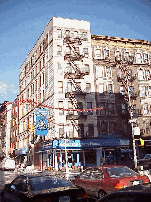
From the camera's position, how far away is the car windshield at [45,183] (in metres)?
6.96

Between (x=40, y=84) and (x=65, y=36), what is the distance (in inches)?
405

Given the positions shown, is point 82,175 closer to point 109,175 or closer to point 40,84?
point 109,175

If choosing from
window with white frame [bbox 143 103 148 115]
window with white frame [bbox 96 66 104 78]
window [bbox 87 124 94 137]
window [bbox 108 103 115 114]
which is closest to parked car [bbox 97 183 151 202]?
window [bbox 87 124 94 137]

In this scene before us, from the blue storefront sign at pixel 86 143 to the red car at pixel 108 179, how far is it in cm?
2419

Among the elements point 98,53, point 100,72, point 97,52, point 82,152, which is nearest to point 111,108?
point 100,72

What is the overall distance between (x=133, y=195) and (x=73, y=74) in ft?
118

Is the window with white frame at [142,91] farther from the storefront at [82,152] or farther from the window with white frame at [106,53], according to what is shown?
the storefront at [82,152]

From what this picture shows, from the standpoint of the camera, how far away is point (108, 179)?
9.16 m

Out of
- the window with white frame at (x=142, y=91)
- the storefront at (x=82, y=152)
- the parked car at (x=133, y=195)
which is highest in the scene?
the window with white frame at (x=142, y=91)

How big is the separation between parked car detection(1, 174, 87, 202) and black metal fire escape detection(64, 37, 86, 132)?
28691 mm

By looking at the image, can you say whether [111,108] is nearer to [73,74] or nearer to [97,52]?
[73,74]

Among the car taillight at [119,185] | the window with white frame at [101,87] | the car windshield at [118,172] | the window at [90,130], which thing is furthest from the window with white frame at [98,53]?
the car taillight at [119,185]

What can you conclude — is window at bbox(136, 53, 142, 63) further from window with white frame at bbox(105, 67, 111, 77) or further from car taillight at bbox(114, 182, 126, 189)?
car taillight at bbox(114, 182, 126, 189)

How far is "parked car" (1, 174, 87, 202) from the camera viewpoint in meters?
6.44
